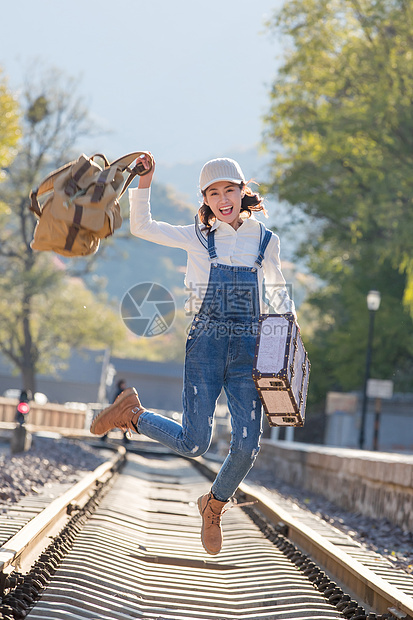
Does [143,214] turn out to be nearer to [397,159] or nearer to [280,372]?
[280,372]

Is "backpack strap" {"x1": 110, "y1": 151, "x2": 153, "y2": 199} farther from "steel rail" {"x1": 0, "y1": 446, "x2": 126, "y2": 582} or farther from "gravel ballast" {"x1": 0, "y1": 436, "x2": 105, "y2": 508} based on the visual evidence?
"gravel ballast" {"x1": 0, "y1": 436, "x2": 105, "y2": 508}

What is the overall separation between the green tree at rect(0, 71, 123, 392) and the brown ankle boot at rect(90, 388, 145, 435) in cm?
3419

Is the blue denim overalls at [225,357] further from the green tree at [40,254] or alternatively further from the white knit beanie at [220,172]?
the green tree at [40,254]

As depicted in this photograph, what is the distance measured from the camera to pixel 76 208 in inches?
161

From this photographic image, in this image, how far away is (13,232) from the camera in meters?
41.3

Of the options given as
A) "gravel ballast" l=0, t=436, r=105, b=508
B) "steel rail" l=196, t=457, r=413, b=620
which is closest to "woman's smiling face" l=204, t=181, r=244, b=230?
"steel rail" l=196, t=457, r=413, b=620

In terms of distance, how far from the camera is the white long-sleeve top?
4.44m

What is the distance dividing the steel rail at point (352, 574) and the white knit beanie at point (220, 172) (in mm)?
2109

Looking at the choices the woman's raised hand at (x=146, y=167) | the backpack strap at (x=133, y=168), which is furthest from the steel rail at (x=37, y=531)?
the woman's raised hand at (x=146, y=167)

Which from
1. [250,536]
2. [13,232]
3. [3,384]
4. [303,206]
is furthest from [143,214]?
[3,384]

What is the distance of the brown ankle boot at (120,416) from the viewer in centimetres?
473

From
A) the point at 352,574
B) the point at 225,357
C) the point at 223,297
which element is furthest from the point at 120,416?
the point at 352,574

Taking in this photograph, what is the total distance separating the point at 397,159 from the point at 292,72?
7.02m

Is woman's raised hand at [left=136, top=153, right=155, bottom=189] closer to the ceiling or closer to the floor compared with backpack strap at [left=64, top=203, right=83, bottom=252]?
closer to the ceiling
